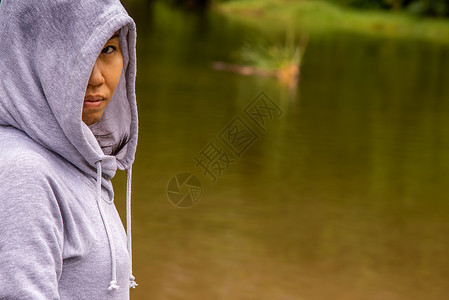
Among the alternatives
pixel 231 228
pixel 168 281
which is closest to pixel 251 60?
pixel 231 228

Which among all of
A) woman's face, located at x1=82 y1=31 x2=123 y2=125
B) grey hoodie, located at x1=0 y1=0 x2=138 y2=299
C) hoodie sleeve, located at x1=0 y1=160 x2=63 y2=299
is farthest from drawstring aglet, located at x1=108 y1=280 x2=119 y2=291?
woman's face, located at x1=82 y1=31 x2=123 y2=125

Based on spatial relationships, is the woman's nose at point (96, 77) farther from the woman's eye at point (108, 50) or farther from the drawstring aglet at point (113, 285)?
the drawstring aglet at point (113, 285)

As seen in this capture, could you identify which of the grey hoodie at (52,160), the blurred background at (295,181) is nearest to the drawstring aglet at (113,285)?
the grey hoodie at (52,160)

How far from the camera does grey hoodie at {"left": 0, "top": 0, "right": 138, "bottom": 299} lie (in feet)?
2.62

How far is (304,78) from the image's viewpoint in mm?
13672

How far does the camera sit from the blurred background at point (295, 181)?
15.8ft

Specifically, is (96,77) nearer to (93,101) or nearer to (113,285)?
(93,101)

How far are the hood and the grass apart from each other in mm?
21956

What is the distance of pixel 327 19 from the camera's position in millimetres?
28312

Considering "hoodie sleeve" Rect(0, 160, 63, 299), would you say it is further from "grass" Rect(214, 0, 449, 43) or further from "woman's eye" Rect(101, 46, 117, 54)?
"grass" Rect(214, 0, 449, 43)

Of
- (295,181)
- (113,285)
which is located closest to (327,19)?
(295,181)

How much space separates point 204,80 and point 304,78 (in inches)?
79.0

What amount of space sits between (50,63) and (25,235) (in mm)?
187

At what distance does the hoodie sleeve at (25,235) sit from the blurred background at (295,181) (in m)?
3.61
